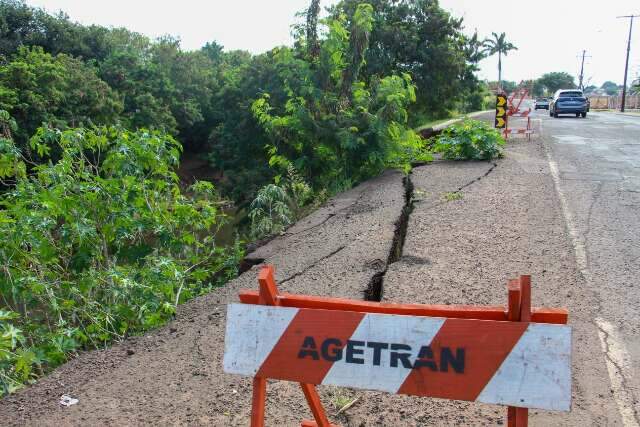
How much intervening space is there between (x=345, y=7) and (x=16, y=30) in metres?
19.6

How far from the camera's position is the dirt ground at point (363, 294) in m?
3.24

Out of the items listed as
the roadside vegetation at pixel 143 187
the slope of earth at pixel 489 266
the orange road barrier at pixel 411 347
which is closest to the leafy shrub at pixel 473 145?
the roadside vegetation at pixel 143 187

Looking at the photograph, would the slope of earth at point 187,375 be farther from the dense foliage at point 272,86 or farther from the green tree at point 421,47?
the green tree at point 421,47

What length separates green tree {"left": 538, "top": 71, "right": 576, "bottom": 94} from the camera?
11112 centimetres

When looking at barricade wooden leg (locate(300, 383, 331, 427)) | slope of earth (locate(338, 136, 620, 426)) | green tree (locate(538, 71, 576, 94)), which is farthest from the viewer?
green tree (locate(538, 71, 576, 94))

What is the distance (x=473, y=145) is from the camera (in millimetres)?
11664

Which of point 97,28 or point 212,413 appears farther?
point 97,28

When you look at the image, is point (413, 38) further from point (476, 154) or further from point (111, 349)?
point (111, 349)

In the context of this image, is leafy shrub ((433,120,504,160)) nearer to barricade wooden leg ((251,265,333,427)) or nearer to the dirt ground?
the dirt ground

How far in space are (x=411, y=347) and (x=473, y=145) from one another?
396 inches

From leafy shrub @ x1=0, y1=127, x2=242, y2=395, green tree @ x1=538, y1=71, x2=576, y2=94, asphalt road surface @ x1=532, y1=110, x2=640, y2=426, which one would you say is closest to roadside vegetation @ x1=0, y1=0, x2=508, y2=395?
leafy shrub @ x1=0, y1=127, x2=242, y2=395

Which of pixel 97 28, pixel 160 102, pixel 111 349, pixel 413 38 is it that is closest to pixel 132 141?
pixel 111 349

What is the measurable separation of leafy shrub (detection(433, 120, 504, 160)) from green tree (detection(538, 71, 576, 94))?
109 m

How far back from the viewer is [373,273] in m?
5.38
